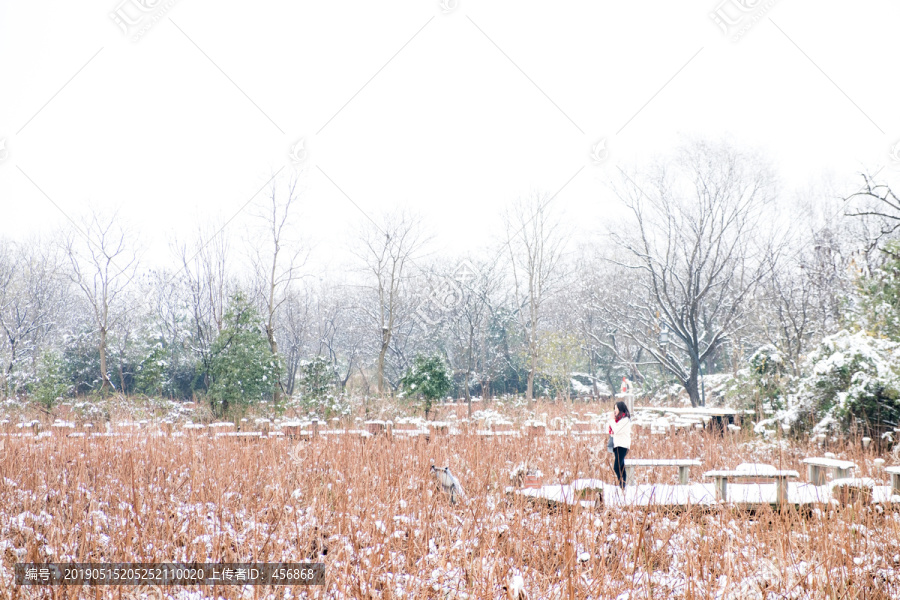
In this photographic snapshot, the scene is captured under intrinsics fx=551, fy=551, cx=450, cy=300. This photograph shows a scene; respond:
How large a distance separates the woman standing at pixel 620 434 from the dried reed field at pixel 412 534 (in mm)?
509

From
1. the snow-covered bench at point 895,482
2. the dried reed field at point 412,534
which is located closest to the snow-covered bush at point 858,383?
the dried reed field at point 412,534

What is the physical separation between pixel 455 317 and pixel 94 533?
17669mm

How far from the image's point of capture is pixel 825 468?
5672mm

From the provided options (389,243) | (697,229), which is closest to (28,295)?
(389,243)

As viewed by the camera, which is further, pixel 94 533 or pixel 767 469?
pixel 767 469

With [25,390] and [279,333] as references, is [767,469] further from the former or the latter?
[279,333]

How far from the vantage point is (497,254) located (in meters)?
20.0

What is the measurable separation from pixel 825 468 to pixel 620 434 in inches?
90.5

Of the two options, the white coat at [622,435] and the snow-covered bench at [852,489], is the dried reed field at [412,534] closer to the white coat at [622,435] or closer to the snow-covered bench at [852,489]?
the snow-covered bench at [852,489]

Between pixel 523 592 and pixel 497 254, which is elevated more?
pixel 497 254

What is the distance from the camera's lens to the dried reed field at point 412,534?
8.86 feet

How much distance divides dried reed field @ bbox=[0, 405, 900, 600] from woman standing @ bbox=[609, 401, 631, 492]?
0.51m

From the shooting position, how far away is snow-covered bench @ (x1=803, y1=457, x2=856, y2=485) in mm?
4903

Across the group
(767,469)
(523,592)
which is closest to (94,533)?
(523,592)
